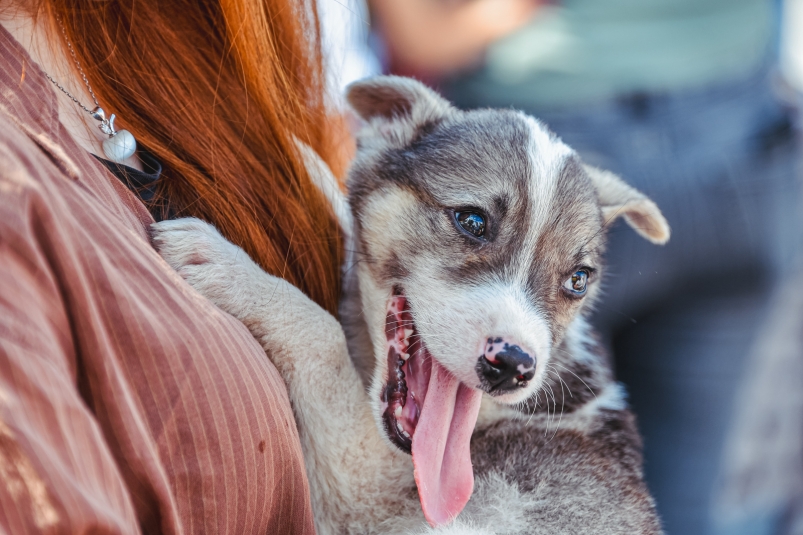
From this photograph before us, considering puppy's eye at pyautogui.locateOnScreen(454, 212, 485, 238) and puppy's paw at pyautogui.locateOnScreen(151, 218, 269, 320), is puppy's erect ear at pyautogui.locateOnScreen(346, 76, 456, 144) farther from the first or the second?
puppy's paw at pyautogui.locateOnScreen(151, 218, 269, 320)

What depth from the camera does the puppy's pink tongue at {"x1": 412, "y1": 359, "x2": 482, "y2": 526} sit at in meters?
1.99

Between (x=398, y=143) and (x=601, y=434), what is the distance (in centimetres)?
144

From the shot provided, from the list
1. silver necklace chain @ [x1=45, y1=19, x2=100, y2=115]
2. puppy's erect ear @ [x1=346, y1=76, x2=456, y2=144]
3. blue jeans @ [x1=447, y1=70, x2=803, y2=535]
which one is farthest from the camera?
blue jeans @ [x1=447, y1=70, x2=803, y2=535]

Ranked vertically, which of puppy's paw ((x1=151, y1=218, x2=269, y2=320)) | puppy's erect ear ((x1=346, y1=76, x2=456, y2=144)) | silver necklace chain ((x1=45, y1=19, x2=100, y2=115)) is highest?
silver necklace chain ((x1=45, y1=19, x2=100, y2=115))

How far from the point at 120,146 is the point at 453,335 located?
1140 mm

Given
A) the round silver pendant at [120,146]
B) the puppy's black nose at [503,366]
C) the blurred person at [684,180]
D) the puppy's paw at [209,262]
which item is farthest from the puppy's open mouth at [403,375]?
the blurred person at [684,180]

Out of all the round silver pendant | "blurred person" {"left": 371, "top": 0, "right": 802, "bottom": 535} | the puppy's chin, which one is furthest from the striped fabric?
"blurred person" {"left": 371, "top": 0, "right": 802, "bottom": 535}

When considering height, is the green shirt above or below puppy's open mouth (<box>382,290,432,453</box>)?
above

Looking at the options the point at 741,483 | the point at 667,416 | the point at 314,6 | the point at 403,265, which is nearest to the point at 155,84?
the point at 314,6

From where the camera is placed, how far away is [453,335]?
2.09 metres

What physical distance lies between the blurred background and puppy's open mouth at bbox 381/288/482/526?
163cm

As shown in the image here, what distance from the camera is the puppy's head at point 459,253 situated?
206 cm

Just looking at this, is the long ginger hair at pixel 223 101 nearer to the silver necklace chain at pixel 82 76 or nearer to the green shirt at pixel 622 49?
the silver necklace chain at pixel 82 76

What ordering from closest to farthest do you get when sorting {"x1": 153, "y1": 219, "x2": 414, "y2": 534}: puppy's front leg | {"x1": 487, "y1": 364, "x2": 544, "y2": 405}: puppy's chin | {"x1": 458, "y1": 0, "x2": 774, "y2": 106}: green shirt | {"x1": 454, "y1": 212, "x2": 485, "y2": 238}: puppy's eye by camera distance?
1. {"x1": 153, "y1": 219, "x2": 414, "y2": 534}: puppy's front leg
2. {"x1": 487, "y1": 364, "x2": 544, "y2": 405}: puppy's chin
3. {"x1": 454, "y1": 212, "x2": 485, "y2": 238}: puppy's eye
4. {"x1": 458, "y1": 0, "x2": 774, "y2": 106}: green shirt
